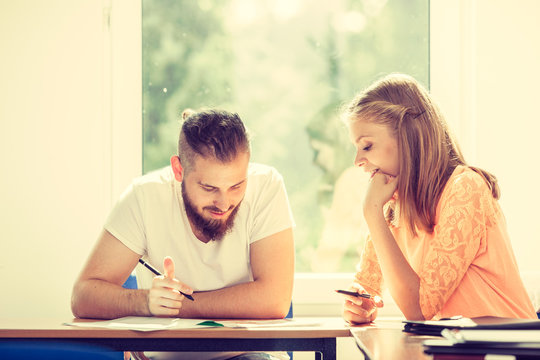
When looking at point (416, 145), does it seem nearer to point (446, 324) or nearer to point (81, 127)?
point (446, 324)

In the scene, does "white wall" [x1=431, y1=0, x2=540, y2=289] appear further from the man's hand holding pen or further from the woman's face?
the man's hand holding pen

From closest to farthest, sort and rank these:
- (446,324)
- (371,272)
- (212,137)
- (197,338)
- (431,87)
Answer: (446,324) < (197,338) < (212,137) < (371,272) < (431,87)

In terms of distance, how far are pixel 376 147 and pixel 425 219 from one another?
279mm

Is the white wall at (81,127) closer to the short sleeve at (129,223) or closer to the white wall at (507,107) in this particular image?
the white wall at (507,107)

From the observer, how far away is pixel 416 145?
1992 mm

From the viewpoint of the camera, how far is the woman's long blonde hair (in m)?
1.96

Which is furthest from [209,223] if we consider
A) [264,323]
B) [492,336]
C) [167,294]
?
[492,336]

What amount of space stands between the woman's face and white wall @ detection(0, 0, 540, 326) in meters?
1.16

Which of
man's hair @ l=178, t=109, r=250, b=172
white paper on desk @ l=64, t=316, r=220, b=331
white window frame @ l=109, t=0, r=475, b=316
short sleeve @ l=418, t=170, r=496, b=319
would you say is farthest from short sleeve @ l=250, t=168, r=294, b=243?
white window frame @ l=109, t=0, r=475, b=316

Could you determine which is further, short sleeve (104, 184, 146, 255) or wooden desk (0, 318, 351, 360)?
short sleeve (104, 184, 146, 255)

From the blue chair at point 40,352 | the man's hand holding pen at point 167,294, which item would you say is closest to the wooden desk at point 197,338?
the man's hand holding pen at point 167,294

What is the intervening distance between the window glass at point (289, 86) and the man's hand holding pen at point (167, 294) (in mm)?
1356

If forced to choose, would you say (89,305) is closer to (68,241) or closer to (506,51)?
(68,241)

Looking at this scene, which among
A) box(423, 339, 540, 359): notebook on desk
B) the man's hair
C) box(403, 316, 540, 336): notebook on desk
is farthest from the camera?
the man's hair
